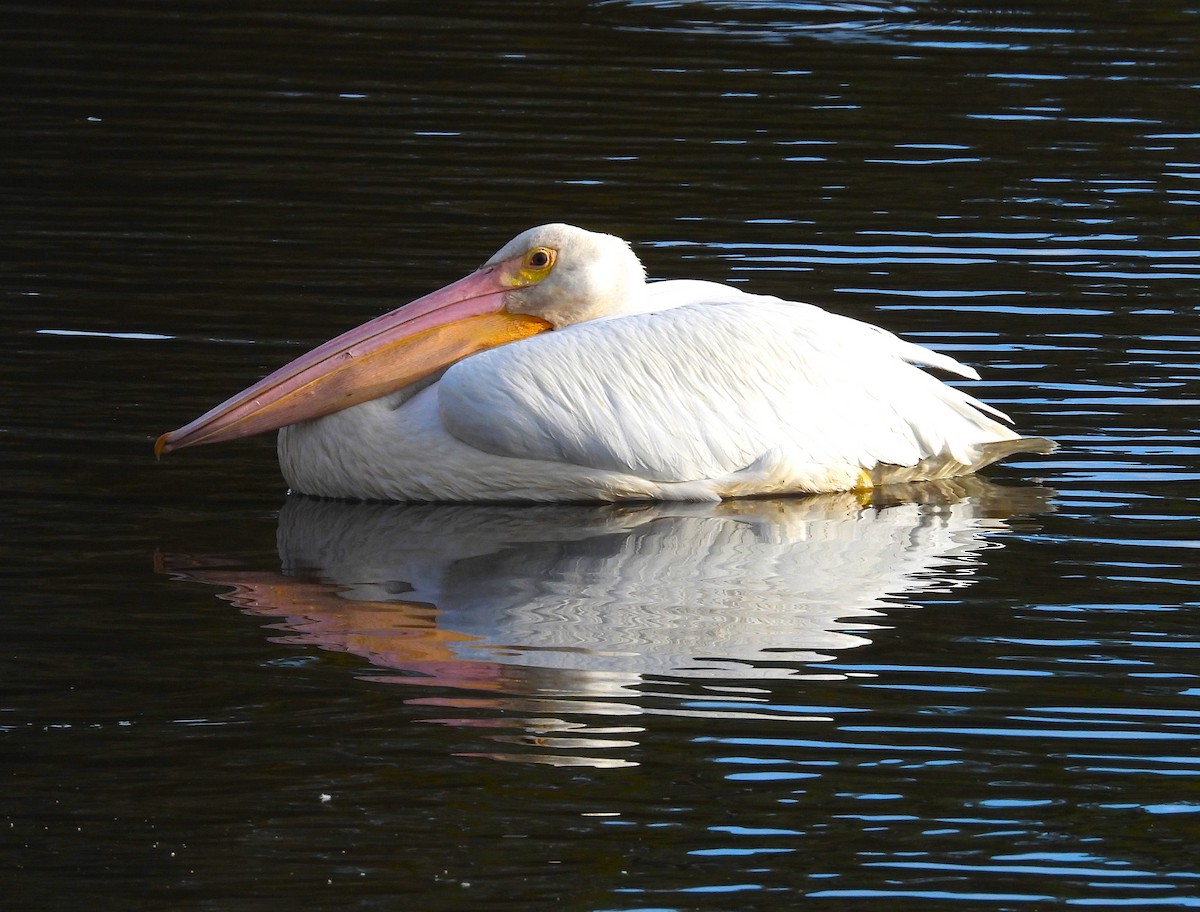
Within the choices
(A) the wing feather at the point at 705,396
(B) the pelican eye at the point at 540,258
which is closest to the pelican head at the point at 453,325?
(B) the pelican eye at the point at 540,258

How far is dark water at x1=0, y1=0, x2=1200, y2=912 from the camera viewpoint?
3.67 m

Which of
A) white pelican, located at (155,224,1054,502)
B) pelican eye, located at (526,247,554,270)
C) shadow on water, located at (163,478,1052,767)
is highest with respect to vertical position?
pelican eye, located at (526,247,554,270)

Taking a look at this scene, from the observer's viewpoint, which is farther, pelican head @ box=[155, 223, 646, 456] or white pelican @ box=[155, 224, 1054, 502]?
Answer: pelican head @ box=[155, 223, 646, 456]

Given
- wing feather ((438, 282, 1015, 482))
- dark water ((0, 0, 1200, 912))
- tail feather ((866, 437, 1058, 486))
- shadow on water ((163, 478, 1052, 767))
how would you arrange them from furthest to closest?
tail feather ((866, 437, 1058, 486)), wing feather ((438, 282, 1015, 482)), shadow on water ((163, 478, 1052, 767)), dark water ((0, 0, 1200, 912))

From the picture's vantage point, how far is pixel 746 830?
3709 millimetres

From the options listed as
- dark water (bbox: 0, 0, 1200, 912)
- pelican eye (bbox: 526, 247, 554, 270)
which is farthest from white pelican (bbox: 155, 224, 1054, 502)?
dark water (bbox: 0, 0, 1200, 912)

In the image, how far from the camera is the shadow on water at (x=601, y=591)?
4.31 meters

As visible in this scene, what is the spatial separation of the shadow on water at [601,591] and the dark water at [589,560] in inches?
0.6

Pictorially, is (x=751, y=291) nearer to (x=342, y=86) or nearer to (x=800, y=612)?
(x=800, y=612)

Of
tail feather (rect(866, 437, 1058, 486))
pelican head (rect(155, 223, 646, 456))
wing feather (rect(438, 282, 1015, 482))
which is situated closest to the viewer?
wing feather (rect(438, 282, 1015, 482))

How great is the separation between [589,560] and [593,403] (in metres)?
0.52

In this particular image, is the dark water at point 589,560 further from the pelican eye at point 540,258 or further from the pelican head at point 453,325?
the pelican eye at point 540,258

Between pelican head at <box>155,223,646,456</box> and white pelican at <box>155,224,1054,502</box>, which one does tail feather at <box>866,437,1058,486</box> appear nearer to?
white pelican at <box>155,224,1054,502</box>

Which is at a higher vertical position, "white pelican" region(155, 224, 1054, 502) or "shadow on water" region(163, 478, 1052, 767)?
"white pelican" region(155, 224, 1054, 502)
